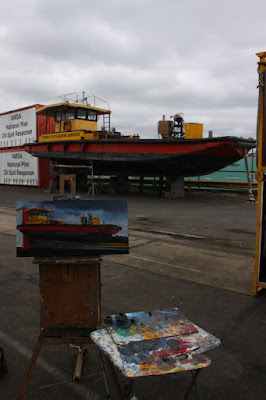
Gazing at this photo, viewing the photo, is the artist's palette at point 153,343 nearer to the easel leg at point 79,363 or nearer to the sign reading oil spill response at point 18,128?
the easel leg at point 79,363

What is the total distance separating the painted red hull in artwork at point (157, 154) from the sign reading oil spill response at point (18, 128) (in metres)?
5.95

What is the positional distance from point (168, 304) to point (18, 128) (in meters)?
23.9

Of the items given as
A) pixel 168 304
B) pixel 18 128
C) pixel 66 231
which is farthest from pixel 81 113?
pixel 66 231

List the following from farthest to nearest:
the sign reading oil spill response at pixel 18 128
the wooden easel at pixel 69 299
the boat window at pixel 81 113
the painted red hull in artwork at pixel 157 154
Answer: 1. the sign reading oil spill response at pixel 18 128
2. the boat window at pixel 81 113
3. the painted red hull in artwork at pixel 157 154
4. the wooden easel at pixel 69 299

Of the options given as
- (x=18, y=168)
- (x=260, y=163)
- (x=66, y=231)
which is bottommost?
(x=66, y=231)

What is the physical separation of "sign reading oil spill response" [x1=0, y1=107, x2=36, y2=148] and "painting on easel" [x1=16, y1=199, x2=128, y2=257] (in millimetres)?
22387

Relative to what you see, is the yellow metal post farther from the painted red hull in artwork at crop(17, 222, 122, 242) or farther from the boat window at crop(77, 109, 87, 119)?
the boat window at crop(77, 109, 87, 119)

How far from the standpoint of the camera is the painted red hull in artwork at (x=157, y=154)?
1367cm

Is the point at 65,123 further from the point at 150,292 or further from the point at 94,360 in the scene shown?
the point at 94,360

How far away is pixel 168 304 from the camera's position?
4.20 meters

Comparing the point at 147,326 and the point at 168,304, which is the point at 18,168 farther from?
the point at 147,326

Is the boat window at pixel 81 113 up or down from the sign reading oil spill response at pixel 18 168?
up

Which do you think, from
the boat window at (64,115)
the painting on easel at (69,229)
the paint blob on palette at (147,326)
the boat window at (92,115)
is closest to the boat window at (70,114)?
the boat window at (64,115)

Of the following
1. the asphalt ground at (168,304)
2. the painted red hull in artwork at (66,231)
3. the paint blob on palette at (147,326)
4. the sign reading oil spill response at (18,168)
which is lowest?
the asphalt ground at (168,304)
